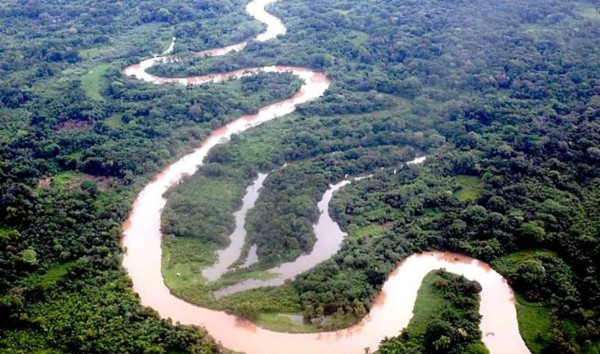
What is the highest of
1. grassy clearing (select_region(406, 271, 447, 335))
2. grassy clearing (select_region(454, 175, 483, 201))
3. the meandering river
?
grassy clearing (select_region(454, 175, 483, 201))

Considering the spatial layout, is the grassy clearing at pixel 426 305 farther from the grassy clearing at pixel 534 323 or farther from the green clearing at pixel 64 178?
the green clearing at pixel 64 178

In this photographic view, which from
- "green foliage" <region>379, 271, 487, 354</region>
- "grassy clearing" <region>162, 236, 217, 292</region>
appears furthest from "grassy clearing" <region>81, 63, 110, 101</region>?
"green foliage" <region>379, 271, 487, 354</region>

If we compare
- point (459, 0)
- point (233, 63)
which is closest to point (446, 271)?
point (233, 63)

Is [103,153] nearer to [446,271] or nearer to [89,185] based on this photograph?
[89,185]

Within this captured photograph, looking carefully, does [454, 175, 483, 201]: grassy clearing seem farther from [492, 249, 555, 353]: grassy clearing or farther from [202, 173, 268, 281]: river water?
[202, 173, 268, 281]: river water

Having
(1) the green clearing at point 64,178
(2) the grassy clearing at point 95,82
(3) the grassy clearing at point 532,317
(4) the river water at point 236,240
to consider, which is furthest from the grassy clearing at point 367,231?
(2) the grassy clearing at point 95,82

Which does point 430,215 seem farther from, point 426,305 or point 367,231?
point 426,305
